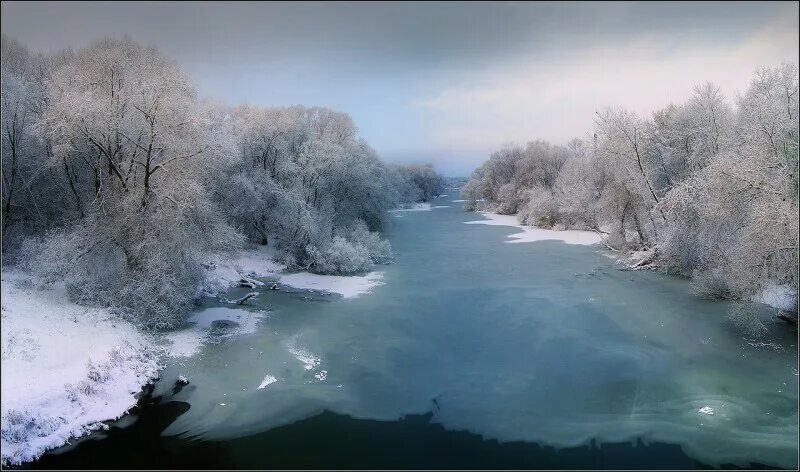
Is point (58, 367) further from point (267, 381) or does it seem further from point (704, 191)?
point (704, 191)

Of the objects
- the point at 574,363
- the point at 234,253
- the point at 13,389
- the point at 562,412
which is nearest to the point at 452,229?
the point at 234,253

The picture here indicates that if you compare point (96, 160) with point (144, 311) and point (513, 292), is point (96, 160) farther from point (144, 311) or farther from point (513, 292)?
point (513, 292)

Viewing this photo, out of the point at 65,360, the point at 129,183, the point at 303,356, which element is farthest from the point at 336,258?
the point at 65,360

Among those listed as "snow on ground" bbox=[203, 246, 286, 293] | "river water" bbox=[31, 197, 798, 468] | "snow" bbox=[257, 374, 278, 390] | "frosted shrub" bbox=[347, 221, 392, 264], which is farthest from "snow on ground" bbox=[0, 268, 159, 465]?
"frosted shrub" bbox=[347, 221, 392, 264]

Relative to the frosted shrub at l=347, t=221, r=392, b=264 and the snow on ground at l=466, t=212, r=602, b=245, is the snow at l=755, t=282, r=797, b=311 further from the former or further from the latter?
the frosted shrub at l=347, t=221, r=392, b=264

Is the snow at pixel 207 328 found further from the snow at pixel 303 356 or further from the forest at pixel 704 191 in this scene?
the forest at pixel 704 191

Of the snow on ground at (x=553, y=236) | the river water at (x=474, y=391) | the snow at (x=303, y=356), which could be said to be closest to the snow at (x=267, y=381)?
the river water at (x=474, y=391)
